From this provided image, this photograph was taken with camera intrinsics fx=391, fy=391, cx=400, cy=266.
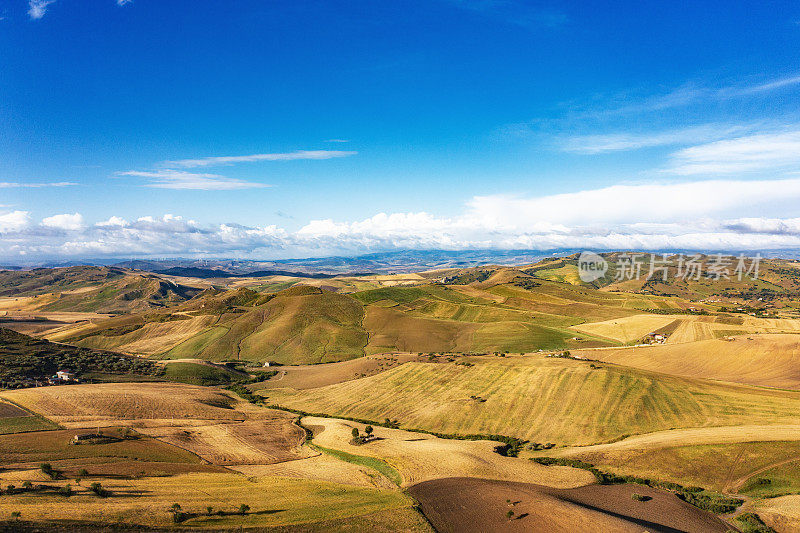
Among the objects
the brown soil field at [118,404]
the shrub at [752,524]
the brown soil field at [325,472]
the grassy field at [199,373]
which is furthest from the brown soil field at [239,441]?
the shrub at [752,524]

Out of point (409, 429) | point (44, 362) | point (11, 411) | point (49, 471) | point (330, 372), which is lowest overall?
point (330, 372)

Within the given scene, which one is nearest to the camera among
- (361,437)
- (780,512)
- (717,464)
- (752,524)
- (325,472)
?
(752,524)

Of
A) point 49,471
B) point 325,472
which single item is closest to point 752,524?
point 325,472

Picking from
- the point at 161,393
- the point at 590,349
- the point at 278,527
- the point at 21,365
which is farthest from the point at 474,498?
the point at 21,365

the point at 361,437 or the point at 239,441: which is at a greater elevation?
the point at 239,441

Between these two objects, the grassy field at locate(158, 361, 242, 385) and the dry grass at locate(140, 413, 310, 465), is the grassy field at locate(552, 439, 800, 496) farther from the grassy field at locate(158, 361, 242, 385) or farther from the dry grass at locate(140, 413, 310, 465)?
the grassy field at locate(158, 361, 242, 385)

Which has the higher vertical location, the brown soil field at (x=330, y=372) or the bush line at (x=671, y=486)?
the bush line at (x=671, y=486)

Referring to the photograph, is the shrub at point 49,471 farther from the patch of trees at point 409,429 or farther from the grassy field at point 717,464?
the grassy field at point 717,464

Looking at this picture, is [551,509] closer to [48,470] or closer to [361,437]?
[361,437]
